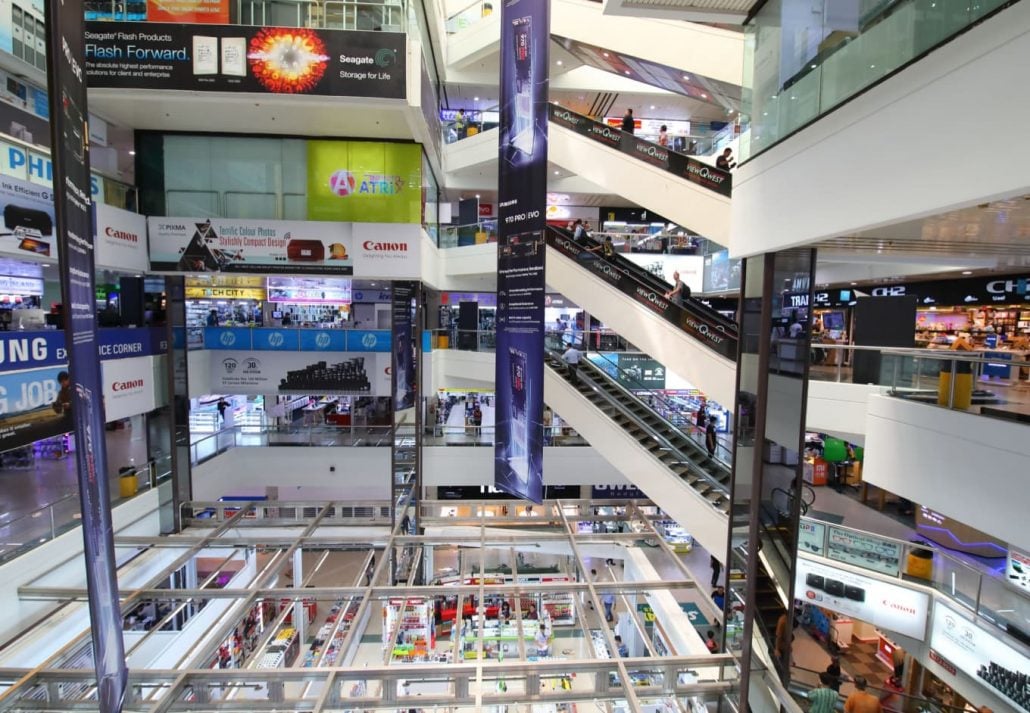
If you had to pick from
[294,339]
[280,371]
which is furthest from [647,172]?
[280,371]

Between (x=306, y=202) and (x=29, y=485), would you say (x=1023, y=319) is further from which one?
(x=29, y=485)

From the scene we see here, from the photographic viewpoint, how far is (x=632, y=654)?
10633mm

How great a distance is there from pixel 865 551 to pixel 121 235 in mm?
13112

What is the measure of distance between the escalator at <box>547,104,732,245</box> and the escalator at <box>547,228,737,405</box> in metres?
1.12

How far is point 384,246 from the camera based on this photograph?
948 cm

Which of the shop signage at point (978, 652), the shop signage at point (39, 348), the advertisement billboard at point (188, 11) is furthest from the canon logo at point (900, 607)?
the advertisement billboard at point (188, 11)

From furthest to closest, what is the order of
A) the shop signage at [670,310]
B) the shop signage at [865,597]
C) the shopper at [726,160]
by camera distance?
1. the shopper at [726,160]
2. the shop signage at [865,597]
3. the shop signage at [670,310]

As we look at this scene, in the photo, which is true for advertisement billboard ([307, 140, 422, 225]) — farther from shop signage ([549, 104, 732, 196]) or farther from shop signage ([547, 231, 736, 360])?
shop signage ([547, 231, 736, 360])

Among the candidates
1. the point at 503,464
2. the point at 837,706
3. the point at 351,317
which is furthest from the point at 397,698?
the point at 351,317

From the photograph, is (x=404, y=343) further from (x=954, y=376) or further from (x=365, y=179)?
(x=954, y=376)

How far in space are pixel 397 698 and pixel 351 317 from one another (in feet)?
33.2

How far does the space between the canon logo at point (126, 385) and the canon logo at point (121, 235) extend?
2.45m

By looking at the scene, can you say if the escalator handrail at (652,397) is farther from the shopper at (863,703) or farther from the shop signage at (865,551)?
the shopper at (863,703)

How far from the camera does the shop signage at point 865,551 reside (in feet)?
25.2
